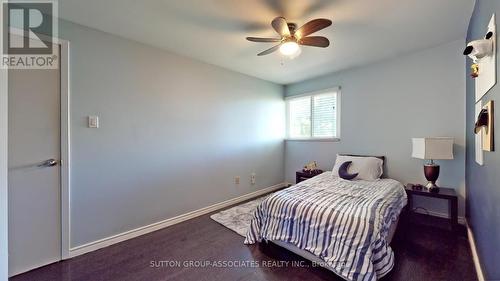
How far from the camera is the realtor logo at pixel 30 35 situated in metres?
1.83

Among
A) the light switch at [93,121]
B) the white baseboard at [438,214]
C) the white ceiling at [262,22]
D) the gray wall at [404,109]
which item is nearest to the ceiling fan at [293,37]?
the white ceiling at [262,22]

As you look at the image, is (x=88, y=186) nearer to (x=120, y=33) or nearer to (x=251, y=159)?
(x=120, y=33)

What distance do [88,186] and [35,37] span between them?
1.49 meters

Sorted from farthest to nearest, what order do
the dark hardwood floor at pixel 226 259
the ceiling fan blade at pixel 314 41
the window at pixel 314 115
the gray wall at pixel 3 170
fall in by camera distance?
the window at pixel 314 115, the ceiling fan blade at pixel 314 41, the dark hardwood floor at pixel 226 259, the gray wall at pixel 3 170

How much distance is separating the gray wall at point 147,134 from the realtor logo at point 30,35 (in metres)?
0.13

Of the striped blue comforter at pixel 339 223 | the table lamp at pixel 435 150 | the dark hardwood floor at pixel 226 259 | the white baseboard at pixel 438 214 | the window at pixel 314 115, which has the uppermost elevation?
the window at pixel 314 115

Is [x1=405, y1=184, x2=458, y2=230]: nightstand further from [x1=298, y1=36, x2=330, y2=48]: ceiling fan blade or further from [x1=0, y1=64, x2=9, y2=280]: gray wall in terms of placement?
[x1=0, y1=64, x2=9, y2=280]: gray wall

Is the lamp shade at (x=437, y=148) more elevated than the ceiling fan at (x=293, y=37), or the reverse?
the ceiling fan at (x=293, y=37)

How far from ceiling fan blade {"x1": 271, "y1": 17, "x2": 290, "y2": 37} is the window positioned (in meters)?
2.17

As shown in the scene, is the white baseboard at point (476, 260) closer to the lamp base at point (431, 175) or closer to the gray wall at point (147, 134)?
the lamp base at point (431, 175)

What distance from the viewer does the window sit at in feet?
12.9

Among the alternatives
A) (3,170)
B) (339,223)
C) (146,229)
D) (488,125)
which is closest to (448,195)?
(488,125)

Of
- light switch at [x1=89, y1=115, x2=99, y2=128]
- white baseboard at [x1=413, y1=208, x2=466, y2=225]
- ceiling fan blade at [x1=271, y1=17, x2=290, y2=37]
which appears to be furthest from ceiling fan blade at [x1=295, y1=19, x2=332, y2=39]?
white baseboard at [x1=413, y1=208, x2=466, y2=225]

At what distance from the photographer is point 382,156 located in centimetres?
331
